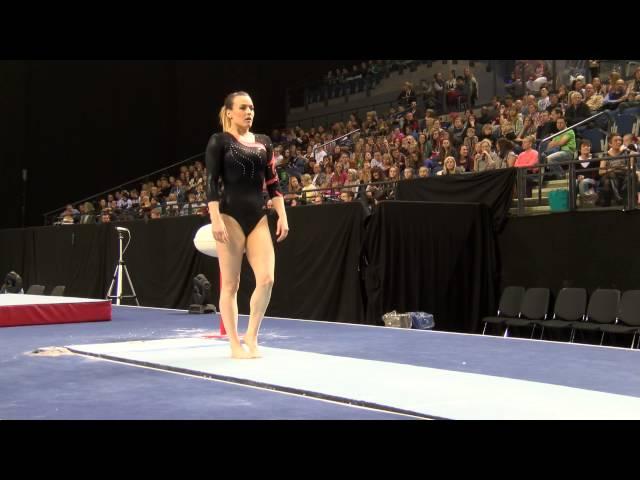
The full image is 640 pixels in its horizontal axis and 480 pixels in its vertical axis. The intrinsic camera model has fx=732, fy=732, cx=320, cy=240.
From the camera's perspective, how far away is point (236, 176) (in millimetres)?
4633

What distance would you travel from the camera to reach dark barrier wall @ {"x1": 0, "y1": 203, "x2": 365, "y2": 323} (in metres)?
9.21

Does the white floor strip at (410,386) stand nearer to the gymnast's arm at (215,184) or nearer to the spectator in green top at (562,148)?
the gymnast's arm at (215,184)

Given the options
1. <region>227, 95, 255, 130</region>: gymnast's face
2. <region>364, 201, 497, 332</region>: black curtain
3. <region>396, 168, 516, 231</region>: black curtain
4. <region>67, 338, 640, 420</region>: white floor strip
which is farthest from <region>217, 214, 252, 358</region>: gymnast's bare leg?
<region>396, 168, 516, 231</region>: black curtain

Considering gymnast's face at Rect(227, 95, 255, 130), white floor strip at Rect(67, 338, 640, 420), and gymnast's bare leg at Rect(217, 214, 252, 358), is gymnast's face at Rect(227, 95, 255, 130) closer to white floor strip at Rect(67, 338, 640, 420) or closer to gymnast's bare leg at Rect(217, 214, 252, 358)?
gymnast's bare leg at Rect(217, 214, 252, 358)

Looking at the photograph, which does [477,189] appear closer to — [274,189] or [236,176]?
[274,189]

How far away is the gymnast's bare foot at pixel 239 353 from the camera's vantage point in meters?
4.79

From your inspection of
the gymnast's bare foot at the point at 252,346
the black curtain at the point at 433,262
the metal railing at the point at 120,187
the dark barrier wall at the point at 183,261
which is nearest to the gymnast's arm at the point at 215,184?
the gymnast's bare foot at the point at 252,346

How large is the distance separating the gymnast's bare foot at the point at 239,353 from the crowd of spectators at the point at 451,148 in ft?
15.5

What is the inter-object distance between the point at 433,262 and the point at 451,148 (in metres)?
3.17

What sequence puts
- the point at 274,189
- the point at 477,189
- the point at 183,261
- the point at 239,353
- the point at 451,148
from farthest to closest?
1. the point at 183,261
2. the point at 451,148
3. the point at 477,189
4. the point at 274,189
5. the point at 239,353

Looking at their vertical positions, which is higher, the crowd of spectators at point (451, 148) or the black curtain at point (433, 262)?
the crowd of spectators at point (451, 148)

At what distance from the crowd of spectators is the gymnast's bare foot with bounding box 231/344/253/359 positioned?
472 cm

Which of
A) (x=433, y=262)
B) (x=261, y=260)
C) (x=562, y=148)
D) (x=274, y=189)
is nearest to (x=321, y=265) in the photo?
(x=433, y=262)

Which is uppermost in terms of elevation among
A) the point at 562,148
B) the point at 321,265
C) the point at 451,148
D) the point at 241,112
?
the point at 451,148
